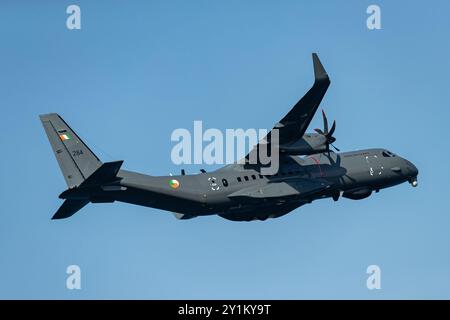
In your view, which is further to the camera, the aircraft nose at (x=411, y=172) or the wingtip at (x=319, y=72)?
the aircraft nose at (x=411, y=172)

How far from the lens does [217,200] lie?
42.3m

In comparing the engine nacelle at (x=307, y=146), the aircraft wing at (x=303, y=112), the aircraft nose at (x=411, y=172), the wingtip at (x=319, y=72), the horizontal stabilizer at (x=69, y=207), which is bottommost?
the horizontal stabilizer at (x=69, y=207)

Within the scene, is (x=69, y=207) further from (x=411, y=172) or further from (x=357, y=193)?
(x=411, y=172)

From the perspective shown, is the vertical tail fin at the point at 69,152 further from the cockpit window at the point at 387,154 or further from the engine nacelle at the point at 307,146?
the cockpit window at the point at 387,154

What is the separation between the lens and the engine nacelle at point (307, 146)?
43344mm

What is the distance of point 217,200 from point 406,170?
1089 centimetres

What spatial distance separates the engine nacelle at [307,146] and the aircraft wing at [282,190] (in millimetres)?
1383

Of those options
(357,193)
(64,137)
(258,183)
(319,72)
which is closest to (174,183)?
(258,183)

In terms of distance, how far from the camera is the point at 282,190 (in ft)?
140

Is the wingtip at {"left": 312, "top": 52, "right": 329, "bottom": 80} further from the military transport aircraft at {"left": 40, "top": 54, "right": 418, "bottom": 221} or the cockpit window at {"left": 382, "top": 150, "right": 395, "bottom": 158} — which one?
the cockpit window at {"left": 382, "top": 150, "right": 395, "bottom": 158}

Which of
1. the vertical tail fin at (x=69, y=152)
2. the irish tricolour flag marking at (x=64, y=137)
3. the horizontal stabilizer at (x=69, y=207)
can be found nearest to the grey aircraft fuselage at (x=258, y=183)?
the vertical tail fin at (x=69, y=152)
